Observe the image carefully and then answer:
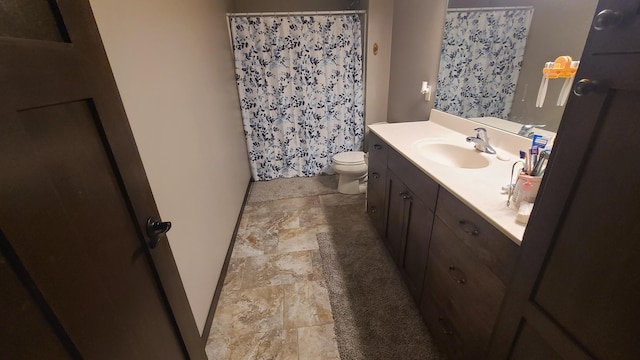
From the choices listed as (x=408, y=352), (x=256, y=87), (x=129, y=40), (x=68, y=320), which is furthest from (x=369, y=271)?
(x=256, y=87)

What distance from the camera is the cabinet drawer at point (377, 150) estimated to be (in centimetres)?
193

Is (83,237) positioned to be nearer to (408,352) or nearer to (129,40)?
(129,40)

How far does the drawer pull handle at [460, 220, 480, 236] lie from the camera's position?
0.98m

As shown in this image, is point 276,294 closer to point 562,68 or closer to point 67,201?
point 67,201

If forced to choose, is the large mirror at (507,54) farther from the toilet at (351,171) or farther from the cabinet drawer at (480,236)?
the toilet at (351,171)

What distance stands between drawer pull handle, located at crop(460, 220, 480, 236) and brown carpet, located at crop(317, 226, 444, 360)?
750 millimetres

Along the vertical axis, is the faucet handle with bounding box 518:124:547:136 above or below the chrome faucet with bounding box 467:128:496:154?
above

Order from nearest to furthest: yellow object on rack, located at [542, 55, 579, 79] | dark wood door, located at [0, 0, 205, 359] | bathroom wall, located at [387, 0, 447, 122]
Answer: dark wood door, located at [0, 0, 205, 359], yellow object on rack, located at [542, 55, 579, 79], bathroom wall, located at [387, 0, 447, 122]

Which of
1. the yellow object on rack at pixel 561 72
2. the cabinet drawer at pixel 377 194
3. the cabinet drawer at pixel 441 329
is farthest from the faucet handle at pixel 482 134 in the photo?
the cabinet drawer at pixel 441 329

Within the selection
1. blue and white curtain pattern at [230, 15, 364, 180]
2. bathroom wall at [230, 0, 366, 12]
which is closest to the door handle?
blue and white curtain pattern at [230, 15, 364, 180]

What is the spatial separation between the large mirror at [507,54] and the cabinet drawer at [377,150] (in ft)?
2.02

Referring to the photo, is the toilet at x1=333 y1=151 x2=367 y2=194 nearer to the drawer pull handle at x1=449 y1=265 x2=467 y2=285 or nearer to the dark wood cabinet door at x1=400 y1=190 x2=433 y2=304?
the dark wood cabinet door at x1=400 y1=190 x2=433 y2=304

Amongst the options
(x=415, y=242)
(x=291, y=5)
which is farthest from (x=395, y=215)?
(x=291, y=5)

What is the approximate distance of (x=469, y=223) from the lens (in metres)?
1.02
